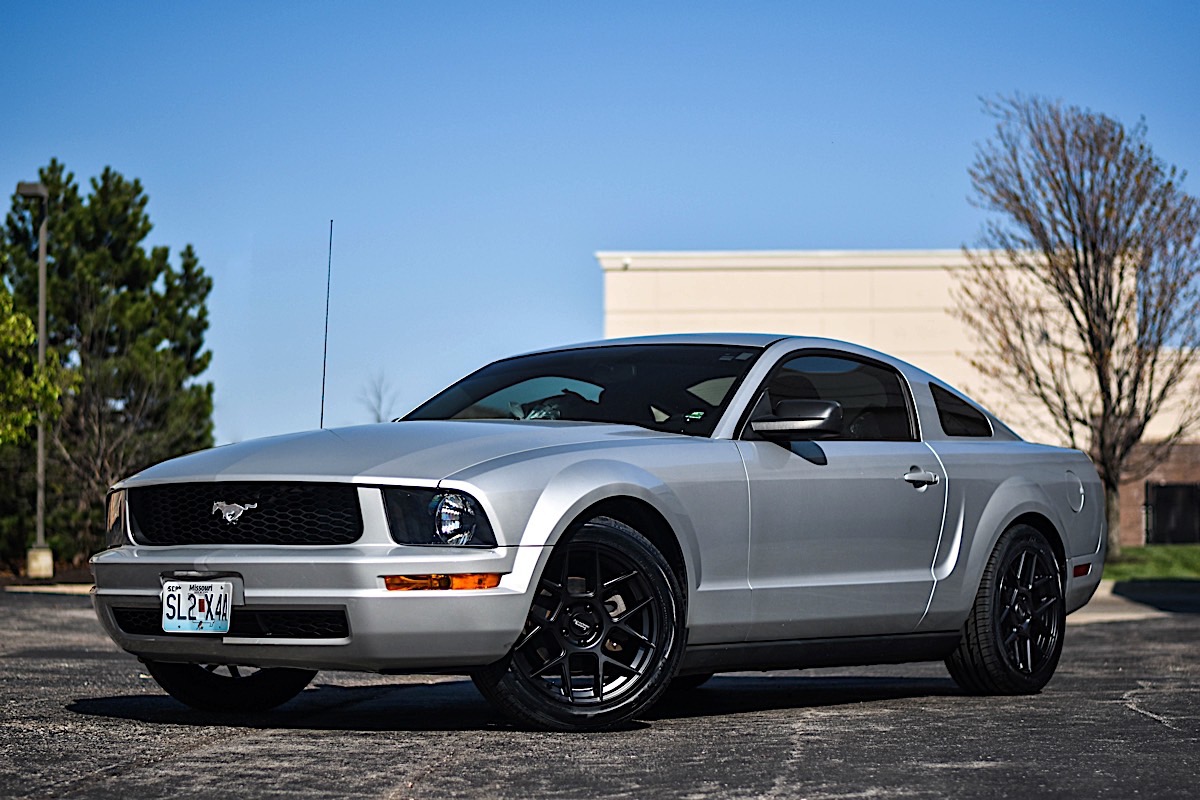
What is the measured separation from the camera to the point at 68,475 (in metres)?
35.8

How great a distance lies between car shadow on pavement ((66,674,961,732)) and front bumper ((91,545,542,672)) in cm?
50

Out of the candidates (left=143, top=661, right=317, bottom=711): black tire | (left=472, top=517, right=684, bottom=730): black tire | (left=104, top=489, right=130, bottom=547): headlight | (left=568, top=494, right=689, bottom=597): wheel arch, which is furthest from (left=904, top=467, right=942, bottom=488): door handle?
(left=104, top=489, right=130, bottom=547): headlight

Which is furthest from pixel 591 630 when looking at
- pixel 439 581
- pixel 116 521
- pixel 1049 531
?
pixel 1049 531

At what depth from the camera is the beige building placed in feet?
141

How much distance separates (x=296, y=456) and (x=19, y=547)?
31685 mm

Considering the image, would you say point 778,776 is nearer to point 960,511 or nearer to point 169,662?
point 169,662

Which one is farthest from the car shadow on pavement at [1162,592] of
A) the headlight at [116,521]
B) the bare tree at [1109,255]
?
the headlight at [116,521]

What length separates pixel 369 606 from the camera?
220 inches

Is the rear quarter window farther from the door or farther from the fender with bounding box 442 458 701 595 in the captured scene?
the fender with bounding box 442 458 701 595

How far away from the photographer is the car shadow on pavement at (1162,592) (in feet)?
79.5

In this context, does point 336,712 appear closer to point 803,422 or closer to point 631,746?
point 631,746

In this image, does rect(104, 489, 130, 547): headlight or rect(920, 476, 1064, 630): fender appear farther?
rect(920, 476, 1064, 630): fender

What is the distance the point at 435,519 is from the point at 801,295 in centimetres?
3827

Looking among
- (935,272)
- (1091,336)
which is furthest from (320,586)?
(935,272)
